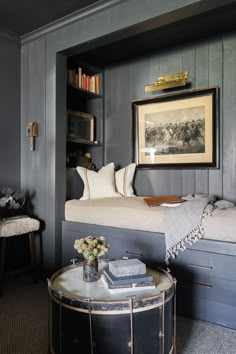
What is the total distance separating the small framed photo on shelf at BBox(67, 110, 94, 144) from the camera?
3117 millimetres

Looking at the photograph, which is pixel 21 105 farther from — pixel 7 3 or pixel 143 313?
pixel 143 313

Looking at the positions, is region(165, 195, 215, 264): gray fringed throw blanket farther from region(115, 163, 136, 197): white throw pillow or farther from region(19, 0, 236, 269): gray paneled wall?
region(115, 163, 136, 197): white throw pillow

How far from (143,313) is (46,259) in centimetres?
172

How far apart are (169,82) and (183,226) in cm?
158

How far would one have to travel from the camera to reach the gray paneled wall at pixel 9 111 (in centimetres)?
290

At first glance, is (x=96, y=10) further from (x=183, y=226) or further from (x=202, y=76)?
(x=183, y=226)

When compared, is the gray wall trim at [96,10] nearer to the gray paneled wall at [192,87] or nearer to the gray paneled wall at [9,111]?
the gray paneled wall at [9,111]

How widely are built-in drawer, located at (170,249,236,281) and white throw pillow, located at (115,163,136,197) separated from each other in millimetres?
1174

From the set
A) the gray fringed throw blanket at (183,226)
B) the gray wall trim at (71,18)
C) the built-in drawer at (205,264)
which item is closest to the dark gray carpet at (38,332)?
the built-in drawer at (205,264)

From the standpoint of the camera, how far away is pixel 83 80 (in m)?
3.27

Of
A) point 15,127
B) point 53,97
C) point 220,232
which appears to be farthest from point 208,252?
point 15,127

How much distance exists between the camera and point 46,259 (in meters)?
2.84

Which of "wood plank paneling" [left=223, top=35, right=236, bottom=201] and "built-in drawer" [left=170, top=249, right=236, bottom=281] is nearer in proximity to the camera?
"built-in drawer" [left=170, top=249, right=236, bottom=281]

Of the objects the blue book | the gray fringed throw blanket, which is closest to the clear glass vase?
the blue book
